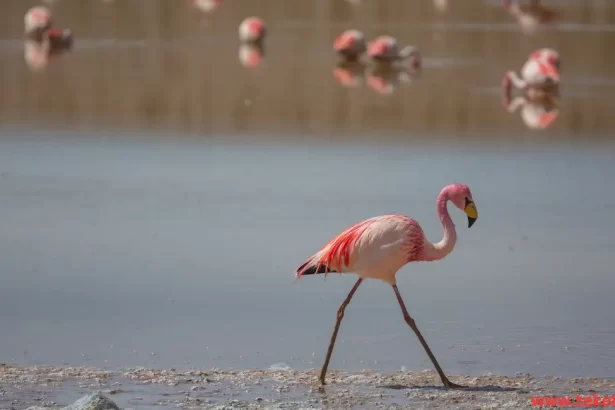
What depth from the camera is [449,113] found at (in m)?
16.2

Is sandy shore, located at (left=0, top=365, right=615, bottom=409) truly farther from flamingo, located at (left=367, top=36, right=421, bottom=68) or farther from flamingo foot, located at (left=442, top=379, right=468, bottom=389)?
flamingo, located at (left=367, top=36, right=421, bottom=68)

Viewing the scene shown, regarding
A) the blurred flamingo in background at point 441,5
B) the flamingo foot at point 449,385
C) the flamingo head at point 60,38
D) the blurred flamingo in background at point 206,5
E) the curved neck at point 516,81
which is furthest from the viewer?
the blurred flamingo in background at point 206,5

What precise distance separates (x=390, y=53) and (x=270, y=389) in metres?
15.3

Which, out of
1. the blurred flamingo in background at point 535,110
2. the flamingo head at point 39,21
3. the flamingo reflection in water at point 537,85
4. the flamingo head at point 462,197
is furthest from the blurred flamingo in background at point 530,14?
the flamingo head at point 462,197

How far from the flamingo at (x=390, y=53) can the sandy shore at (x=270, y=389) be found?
48.1 feet

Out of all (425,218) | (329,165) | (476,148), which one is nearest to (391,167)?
(329,165)

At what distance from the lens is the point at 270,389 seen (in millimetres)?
6598

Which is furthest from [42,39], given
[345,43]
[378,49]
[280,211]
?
[280,211]

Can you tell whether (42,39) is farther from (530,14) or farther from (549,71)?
(530,14)

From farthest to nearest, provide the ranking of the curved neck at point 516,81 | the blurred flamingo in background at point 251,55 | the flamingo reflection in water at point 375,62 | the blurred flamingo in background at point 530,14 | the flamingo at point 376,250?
the blurred flamingo in background at point 530,14 → the blurred flamingo in background at point 251,55 → the flamingo reflection in water at point 375,62 → the curved neck at point 516,81 → the flamingo at point 376,250

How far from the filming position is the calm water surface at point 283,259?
747cm

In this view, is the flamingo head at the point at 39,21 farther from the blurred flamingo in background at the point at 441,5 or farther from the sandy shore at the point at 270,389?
the sandy shore at the point at 270,389

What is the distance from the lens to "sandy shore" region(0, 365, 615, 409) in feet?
20.7

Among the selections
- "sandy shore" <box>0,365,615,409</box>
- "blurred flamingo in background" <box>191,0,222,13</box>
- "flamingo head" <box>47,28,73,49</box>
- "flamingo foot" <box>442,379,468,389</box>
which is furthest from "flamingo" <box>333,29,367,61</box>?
"flamingo foot" <box>442,379,468,389</box>
